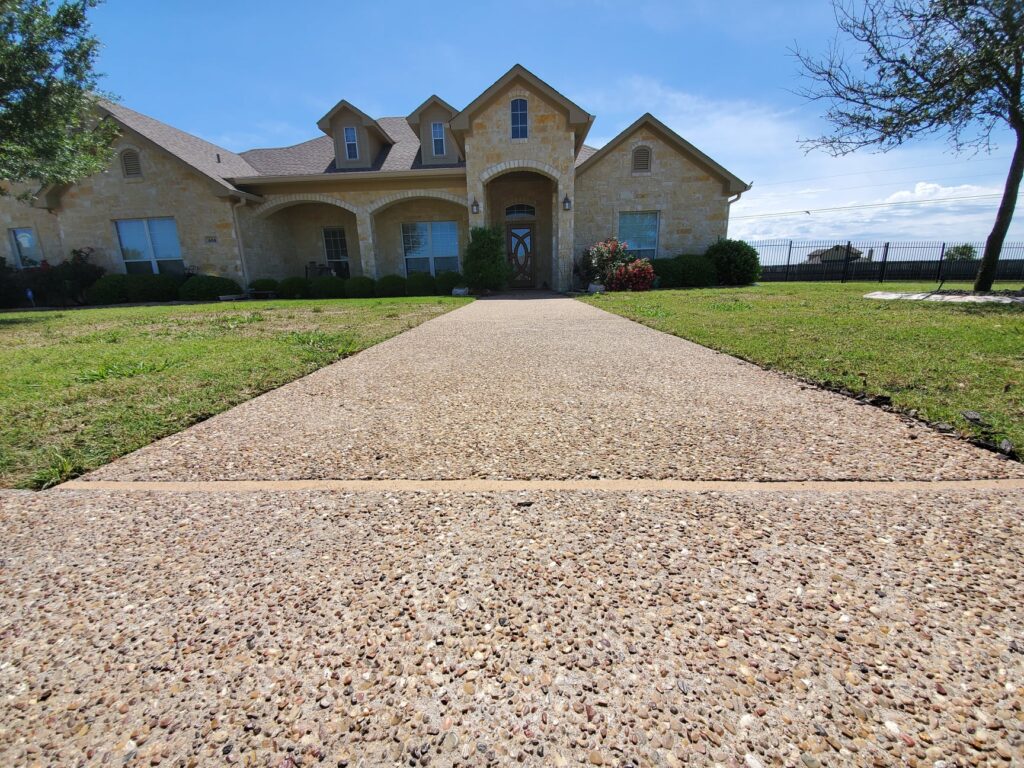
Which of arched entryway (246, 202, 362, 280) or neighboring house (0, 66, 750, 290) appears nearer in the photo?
neighboring house (0, 66, 750, 290)

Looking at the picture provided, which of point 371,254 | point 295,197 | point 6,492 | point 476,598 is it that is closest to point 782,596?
point 476,598

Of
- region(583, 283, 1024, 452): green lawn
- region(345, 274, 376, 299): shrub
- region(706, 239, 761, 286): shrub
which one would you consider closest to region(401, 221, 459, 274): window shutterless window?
region(345, 274, 376, 299): shrub

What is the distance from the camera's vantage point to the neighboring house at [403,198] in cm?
1512

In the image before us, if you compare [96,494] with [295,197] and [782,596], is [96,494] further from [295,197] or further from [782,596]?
[295,197]

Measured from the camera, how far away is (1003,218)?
409 inches

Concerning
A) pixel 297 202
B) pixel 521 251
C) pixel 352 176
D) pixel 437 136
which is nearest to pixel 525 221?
pixel 521 251

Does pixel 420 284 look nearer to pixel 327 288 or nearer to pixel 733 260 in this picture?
pixel 327 288

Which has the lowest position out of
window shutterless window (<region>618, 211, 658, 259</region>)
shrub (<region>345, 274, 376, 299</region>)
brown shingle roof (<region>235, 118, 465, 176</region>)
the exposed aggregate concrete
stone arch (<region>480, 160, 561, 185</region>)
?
the exposed aggregate concrete

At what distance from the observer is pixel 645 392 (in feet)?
11.9

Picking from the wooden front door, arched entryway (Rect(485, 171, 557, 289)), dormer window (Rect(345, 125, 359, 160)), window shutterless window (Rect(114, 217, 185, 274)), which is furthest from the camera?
the wooden front door

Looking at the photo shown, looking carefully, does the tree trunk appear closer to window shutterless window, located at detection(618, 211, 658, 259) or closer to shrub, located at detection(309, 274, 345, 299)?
window shutterless window, located at detection(618, 211, 658, 259)

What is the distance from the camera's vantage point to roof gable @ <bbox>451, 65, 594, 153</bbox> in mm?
14312

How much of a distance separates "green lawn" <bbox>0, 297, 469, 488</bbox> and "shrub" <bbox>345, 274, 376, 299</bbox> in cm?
740

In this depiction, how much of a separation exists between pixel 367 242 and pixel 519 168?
602cm
